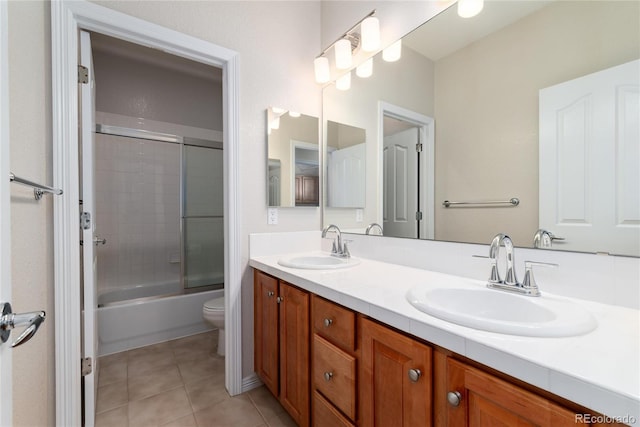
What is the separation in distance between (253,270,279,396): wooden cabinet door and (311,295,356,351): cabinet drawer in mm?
372

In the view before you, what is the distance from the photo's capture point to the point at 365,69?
1.82 m

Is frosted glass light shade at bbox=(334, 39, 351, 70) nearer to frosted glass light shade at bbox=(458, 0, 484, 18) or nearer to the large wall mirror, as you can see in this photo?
the large wall mirror

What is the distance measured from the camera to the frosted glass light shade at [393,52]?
5.22 ft

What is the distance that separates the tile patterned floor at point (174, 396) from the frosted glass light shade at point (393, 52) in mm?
2081

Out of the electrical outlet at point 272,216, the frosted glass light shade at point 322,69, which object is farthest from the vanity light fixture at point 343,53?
the electrical outlet at point 272,216

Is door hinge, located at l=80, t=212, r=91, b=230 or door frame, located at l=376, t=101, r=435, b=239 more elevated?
door frame, located at l=376, t=101, r=435, b=239

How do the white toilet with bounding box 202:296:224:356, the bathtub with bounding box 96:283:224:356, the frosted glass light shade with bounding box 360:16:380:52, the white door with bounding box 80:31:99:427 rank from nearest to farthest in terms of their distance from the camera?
the white door with bounding box 80:31:99:427 → the frosted glass light shade with bounding box 360:16:380:52 → the white toilet with bounding box 202:296:224:356 → the bathtub with bounding box 96:283:224:356

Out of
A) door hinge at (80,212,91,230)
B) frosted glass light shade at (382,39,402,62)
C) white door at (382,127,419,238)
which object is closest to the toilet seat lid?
door hinge at (80,212,91,230)

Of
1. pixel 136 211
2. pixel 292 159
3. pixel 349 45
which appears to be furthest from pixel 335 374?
pixel 136 211

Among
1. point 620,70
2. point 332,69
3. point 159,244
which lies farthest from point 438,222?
point 159,244

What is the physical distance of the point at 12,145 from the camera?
84 centimetres

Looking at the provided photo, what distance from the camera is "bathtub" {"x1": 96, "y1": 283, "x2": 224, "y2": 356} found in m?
2.20

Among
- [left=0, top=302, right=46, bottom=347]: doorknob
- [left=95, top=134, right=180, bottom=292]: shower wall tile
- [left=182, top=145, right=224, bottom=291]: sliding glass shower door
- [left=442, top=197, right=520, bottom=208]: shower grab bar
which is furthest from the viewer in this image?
[left=182, top=145, right=224, bottom=291]: sliding glass shower door

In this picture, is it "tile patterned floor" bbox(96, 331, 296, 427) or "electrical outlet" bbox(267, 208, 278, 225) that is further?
"electrical outlet" bbox(267, 208, 278, 225)
